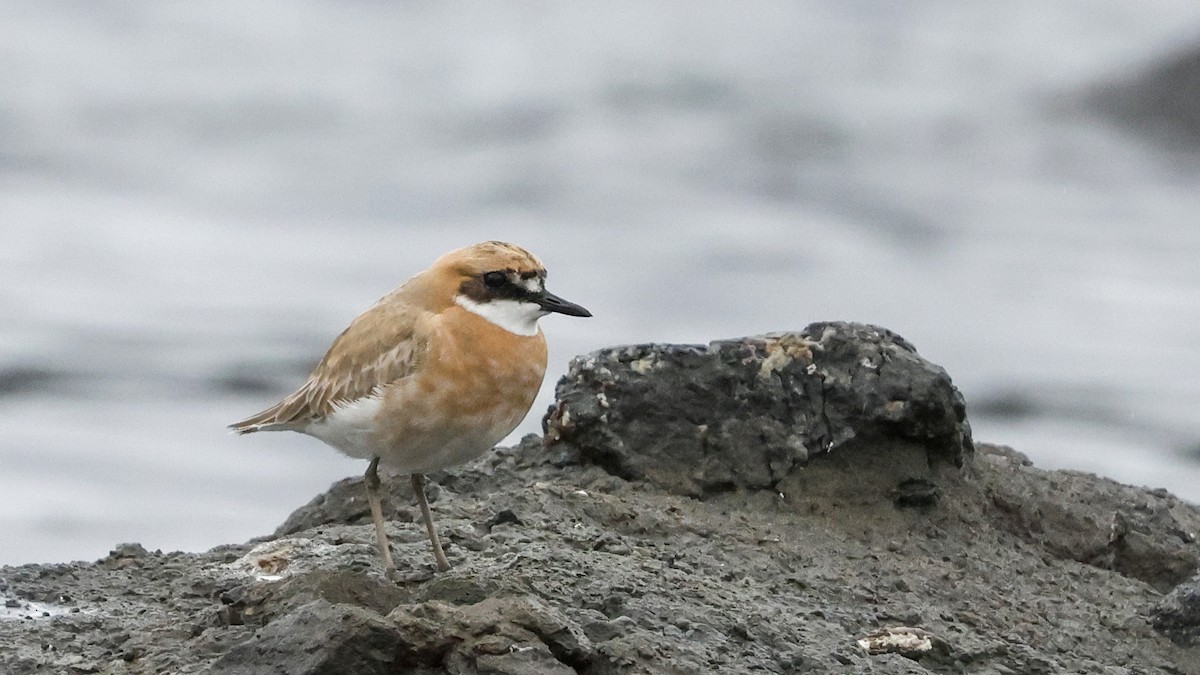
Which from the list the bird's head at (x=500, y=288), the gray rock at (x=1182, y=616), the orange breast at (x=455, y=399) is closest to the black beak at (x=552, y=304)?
the bird's head at (x=500, y=288)

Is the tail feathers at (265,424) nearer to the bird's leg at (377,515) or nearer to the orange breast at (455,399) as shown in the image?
the bird's leg at (377,515)

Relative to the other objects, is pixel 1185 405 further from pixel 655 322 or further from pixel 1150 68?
pixel 1150 68

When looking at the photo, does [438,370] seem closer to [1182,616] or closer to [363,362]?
[363,362]

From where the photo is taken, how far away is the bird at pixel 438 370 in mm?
6000

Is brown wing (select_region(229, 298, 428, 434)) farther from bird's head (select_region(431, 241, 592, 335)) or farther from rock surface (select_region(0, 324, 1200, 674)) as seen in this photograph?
rock surface (select_region(0, 324, 1200, 674))

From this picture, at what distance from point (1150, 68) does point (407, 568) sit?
688 inches

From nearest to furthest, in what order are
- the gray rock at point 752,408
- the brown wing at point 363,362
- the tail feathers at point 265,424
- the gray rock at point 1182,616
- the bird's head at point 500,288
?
1. the gray rock at point 1182,616
2. the brown wing at point 363,362
3. the bird's head at point 500,288
4. the gray rock at point 752,408
5. the tail feathers at point 265,424

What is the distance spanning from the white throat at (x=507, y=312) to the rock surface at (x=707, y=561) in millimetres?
508

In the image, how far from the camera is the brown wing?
6137 millimetres

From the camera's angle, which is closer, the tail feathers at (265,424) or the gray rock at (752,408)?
the gray rock at (752,408)

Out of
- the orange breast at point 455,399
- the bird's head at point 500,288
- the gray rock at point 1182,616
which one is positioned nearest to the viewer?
the gray rock at point 1182,616

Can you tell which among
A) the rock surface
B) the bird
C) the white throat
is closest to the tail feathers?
the bird

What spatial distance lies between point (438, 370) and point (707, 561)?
1.10 meters

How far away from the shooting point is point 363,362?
6254 millimetres
